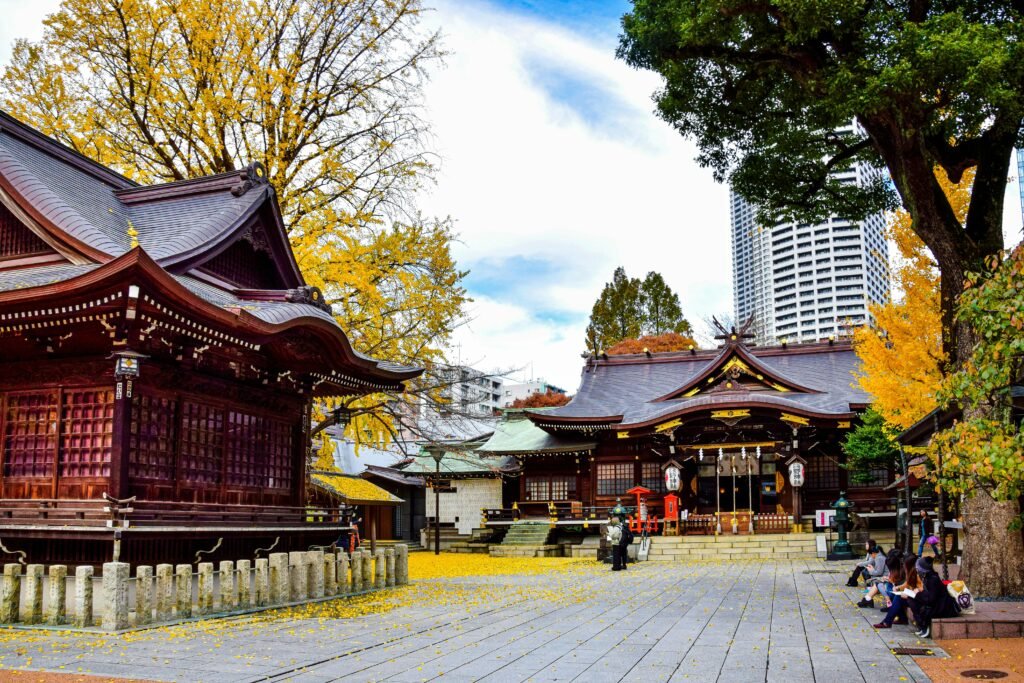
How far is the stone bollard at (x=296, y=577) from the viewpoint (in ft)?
47.9

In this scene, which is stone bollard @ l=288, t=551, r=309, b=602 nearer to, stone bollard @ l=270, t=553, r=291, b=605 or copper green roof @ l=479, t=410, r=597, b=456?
stone bollard @ l=270, t=553, r=291, b=605

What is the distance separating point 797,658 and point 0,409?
1332 centimetres

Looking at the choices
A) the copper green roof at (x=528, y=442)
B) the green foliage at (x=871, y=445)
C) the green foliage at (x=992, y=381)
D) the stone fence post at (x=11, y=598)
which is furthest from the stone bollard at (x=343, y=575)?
the copper green roof at (x=528, y=442)

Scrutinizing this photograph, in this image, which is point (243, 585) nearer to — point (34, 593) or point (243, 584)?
point (243, 584)

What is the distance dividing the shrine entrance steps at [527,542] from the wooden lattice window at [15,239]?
72.7 ft

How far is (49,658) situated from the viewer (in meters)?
9.29

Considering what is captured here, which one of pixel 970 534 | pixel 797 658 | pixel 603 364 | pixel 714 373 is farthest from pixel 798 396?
pixel 797 658

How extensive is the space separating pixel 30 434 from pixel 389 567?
280 inches

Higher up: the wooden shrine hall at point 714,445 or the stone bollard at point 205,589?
the wooden shrine hall at point 714,445

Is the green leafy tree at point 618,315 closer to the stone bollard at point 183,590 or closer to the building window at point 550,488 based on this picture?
the building window at point 550,488

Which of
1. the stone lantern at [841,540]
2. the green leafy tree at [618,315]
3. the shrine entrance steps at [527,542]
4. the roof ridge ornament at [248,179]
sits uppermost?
the green leafy tree at [618,315]

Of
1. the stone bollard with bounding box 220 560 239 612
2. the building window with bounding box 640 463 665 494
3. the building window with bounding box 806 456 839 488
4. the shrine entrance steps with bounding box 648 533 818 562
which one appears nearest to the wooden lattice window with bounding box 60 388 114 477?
the stone bollard with bounding box 220 560 239 612

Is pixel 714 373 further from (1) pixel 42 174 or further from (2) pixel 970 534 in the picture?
(1) pixel 42 174

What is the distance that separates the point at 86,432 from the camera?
14125 mm
